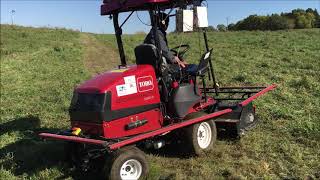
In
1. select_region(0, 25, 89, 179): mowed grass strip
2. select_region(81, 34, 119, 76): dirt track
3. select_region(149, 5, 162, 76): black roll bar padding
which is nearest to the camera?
select_region(149, 5, 162, 76): black roll bar padding

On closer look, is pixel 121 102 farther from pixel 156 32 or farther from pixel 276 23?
pixel 276 23

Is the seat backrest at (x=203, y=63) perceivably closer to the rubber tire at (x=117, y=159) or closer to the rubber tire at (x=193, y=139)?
the rubber tire at (x=193, y=139)

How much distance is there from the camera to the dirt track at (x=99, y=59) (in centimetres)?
1950

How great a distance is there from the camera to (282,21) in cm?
5088

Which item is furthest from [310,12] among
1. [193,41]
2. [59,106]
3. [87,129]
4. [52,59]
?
[87,129]

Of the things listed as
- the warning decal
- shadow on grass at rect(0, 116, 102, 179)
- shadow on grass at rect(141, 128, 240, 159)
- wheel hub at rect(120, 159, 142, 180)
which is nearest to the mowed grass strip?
shadow on grass at rect(0, 116, 102, 179)

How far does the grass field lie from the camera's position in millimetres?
7016

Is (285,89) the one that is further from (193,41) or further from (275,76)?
(193,41)

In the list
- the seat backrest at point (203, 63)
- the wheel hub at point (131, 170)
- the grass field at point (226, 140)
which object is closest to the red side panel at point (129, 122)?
the wheel hub at point (131, 170)

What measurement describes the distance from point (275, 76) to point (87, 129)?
8181 millimetres

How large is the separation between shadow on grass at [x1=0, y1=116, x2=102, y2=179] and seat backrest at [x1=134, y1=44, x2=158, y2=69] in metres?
1.93

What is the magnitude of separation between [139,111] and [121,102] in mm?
361

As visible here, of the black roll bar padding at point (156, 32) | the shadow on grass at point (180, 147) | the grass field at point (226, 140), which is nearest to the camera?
the grass field at point (226, 140)

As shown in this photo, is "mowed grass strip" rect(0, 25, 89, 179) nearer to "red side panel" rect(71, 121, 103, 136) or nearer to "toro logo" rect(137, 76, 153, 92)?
"red side panel" rect(71, 121, 103, 136)
